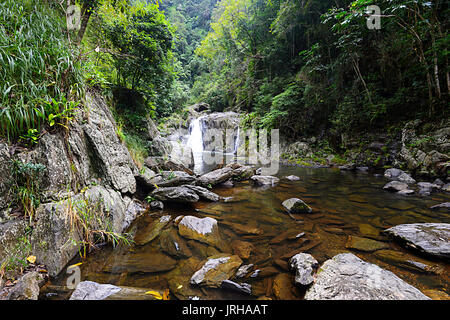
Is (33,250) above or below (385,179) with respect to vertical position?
above

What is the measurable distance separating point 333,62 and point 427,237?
11.4 meters

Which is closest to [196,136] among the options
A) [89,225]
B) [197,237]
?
[197,237]

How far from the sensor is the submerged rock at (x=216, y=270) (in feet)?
6.13

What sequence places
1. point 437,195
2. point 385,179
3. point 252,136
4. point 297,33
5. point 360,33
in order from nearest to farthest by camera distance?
point 437,195 → point 385,179 → point 360,33 → point 297,33 → point 252,136

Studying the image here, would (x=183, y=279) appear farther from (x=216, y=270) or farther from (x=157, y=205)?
(x=157, y=205)

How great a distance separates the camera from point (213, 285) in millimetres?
1832

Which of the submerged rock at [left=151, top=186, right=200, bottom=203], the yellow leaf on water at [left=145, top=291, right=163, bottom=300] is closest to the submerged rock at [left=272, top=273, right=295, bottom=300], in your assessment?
the yellow leaf on water at [left=145, top=291, right=163, bottom=300]

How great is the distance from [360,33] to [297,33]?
6266 mm

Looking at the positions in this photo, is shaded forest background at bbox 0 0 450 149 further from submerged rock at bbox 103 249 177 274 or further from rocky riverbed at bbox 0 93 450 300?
submerged rock at bbox 103 249 177 274

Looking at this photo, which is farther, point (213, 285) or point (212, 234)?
point (212, 234)

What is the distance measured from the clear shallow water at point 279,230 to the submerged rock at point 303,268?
0.12m

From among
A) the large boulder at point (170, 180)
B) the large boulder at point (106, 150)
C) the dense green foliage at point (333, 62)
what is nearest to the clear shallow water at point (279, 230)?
the large boulder at point (170, 180)
